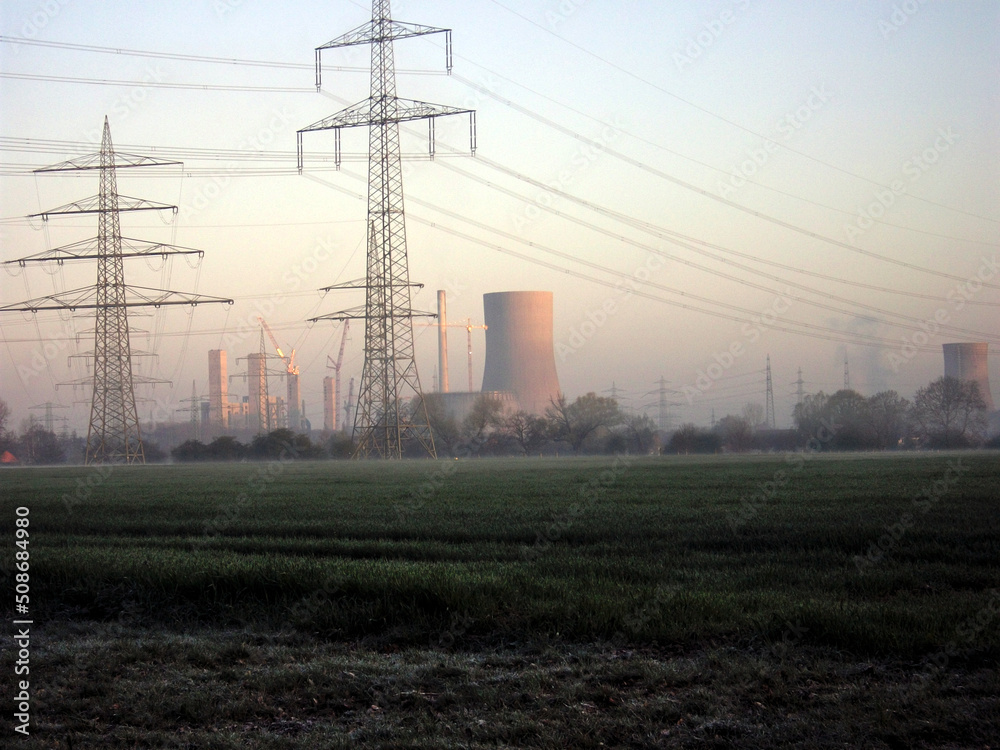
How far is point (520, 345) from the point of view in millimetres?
100062

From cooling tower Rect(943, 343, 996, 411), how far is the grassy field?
4599 inches

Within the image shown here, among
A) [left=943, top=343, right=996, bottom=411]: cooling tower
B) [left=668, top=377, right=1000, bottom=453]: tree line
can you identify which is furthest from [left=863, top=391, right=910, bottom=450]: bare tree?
[left=943, top=343, right=996, bottom=411]: cooling tower

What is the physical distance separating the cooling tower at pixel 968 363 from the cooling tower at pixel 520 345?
58201mm

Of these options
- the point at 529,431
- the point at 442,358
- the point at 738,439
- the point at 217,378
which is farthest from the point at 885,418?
the point at 217,378

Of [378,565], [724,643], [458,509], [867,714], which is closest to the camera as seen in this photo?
[867,714]

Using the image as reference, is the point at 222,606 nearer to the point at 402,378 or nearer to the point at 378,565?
the point at 378,565

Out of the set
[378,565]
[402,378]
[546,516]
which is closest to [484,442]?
[402,378]

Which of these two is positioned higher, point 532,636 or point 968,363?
point 968,363

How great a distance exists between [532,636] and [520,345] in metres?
93.0

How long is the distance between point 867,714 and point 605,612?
279cm

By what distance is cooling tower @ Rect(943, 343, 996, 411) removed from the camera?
116 m

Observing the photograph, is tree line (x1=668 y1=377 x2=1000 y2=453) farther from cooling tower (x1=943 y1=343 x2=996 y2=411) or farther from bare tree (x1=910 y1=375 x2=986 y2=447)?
cooling tower (x1=943 y1=343 x2=996 y2=411)

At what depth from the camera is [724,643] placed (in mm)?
6895

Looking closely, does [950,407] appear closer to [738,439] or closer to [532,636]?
[738,439]
